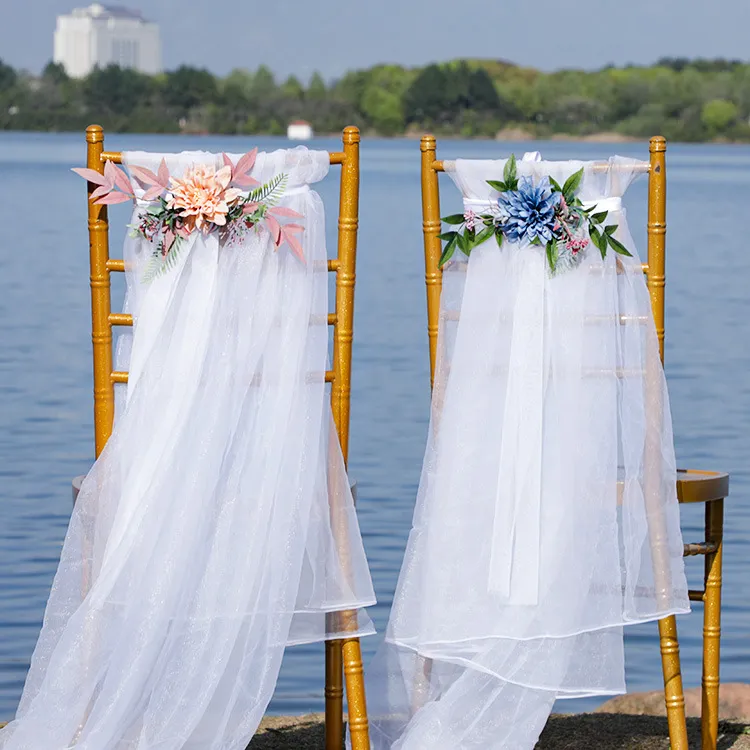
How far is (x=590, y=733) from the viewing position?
146 inches

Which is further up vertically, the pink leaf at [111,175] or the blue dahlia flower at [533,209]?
the pink leaf at [111,175]

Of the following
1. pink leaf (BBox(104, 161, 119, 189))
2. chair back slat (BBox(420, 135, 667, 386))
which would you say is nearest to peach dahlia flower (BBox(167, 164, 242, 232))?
pink leaf (BBox(104, 161, 119, 189))

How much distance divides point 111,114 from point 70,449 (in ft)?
109

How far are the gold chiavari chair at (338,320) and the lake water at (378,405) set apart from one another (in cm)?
142

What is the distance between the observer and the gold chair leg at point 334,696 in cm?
341

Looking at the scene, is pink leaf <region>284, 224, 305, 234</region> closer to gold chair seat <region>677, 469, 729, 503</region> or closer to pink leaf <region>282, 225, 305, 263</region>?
pink leaf <region>282, 225, 305, 263</region>

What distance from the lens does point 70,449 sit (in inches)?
319

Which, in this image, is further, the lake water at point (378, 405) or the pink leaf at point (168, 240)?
the lake water at point (378, 405)

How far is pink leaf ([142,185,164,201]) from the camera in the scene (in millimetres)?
3062

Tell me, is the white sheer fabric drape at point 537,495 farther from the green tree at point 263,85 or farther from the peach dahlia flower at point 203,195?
the green tree at point 263,85

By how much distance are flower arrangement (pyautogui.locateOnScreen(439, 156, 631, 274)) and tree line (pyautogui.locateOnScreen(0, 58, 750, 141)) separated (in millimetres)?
37495

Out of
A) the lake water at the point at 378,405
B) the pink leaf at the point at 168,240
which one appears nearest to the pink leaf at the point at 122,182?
the pink leaf at the point at 168,240

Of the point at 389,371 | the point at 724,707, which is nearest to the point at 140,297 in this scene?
the point at 724,707

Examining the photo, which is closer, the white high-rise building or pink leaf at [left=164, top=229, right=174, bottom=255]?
pink leaf at [left=164, top=229, right=174, bottom=255]
